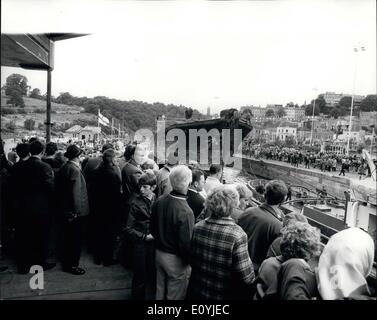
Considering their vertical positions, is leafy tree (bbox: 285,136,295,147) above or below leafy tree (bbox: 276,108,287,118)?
below

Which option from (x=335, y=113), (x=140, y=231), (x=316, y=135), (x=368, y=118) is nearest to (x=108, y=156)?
(x=140, y=231)

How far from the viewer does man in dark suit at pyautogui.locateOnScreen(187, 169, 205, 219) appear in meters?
3.63

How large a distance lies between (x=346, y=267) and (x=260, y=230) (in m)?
0.99

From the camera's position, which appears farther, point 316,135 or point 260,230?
point 316,135

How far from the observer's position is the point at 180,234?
284 centimetres

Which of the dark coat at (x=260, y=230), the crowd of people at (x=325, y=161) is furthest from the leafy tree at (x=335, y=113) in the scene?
the dark coat at (x=260, y=230)

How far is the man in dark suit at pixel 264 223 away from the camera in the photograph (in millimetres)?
2801

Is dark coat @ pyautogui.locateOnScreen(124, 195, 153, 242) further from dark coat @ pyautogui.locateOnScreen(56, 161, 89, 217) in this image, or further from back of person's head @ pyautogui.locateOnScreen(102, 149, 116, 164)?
back of person's head @ pyautogui.locateOnScreen(102, 149, 116, 164)

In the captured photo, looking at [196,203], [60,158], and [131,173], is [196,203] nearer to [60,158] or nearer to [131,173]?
[131,173]

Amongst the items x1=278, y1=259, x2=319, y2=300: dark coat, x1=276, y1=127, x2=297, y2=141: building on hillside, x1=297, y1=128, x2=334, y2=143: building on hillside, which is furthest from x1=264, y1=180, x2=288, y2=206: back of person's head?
x1=276, y1=127, x2=297, y2=141: building on hillside

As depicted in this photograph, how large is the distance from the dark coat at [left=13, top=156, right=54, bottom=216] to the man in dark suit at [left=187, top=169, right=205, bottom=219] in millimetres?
1770

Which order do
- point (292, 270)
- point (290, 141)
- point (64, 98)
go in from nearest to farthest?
point (292, 270) → point (64, 98) → point (290, 141)

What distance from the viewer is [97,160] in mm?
5680

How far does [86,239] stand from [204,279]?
11.6 ft
